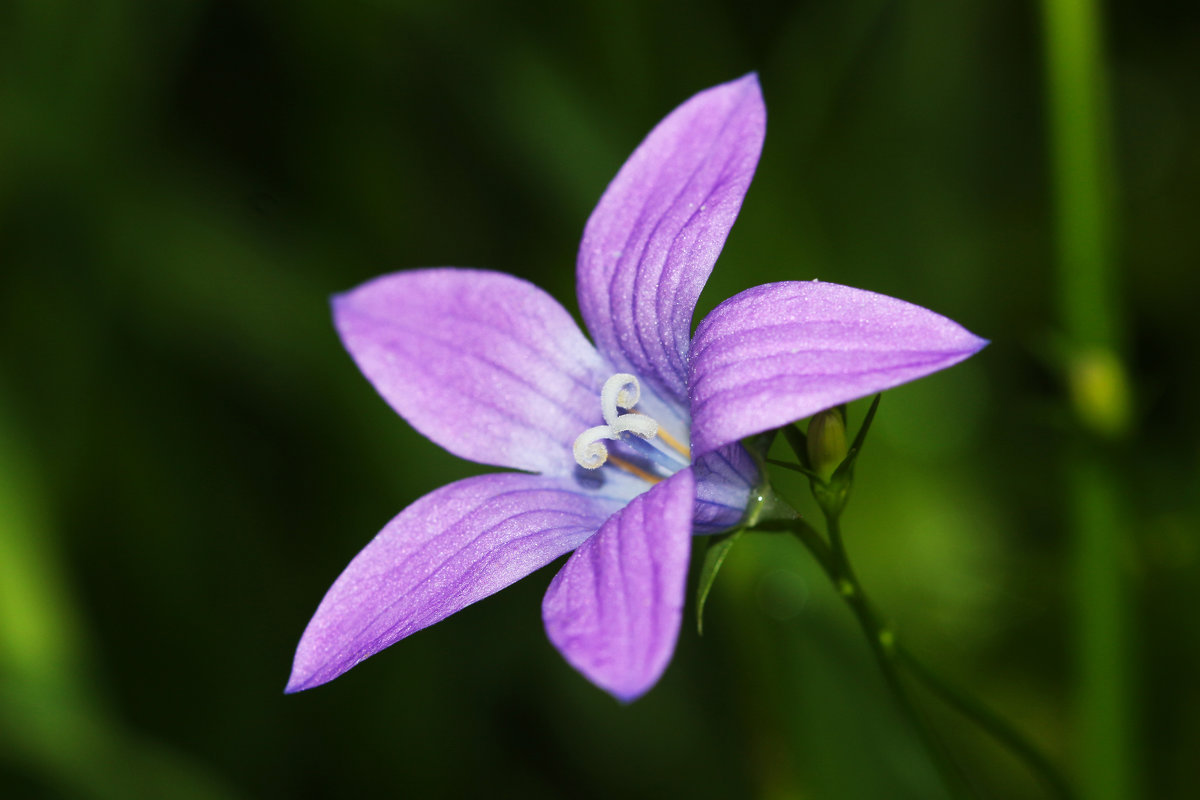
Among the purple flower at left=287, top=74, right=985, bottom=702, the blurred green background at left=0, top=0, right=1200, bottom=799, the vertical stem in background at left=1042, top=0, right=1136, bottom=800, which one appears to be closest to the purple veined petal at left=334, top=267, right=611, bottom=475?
the purple flower at left=287, top=74, right=985, bottom=702

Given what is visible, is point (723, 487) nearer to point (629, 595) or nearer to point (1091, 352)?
point (629, 595)

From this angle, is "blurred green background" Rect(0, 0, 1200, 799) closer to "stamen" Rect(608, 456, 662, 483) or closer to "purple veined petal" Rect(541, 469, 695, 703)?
"stamen" Rect(608, 456, 662, 483)

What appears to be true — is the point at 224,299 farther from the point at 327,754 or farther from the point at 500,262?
the point at 327,754

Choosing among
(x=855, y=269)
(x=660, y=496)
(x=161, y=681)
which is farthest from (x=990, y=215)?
(x=161, y=681)

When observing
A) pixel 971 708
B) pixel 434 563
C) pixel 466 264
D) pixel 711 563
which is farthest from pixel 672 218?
pixel 466 264

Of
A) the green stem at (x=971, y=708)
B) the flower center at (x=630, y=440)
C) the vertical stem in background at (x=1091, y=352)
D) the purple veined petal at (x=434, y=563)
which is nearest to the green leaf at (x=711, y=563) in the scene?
the purple veined petal at (x=434, y=563)

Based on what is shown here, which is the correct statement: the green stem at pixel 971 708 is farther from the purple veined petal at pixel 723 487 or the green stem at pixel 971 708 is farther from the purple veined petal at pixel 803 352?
the purple veined petal at pixel 803 352

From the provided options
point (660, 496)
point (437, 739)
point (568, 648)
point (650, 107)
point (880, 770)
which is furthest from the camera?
point (650, 107)
